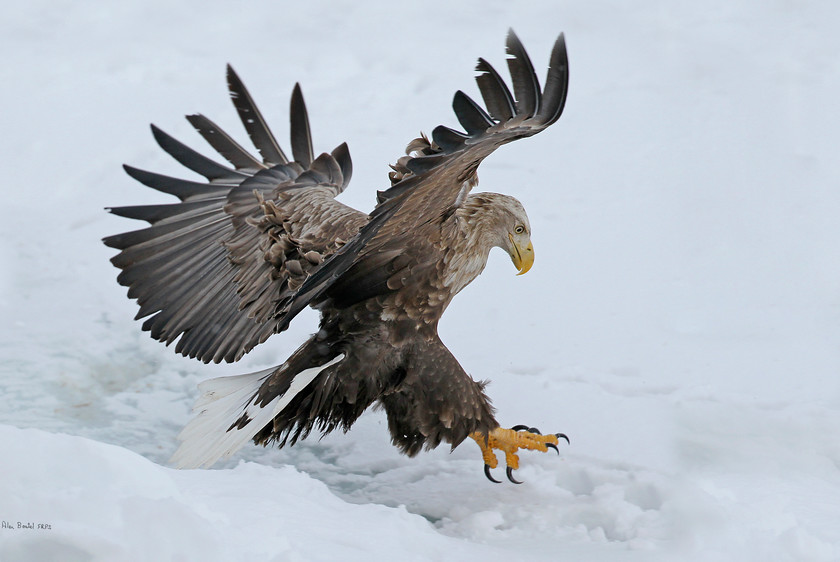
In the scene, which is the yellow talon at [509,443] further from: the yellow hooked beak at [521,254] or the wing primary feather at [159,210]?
the wing primary feather at [159,210]

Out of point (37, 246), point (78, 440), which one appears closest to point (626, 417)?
point (78, 440)

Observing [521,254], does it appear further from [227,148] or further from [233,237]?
[227,148]

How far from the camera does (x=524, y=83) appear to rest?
2.49m

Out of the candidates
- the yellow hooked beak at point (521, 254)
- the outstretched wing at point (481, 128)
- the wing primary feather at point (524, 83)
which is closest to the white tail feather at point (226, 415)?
the outstretched wing at point (481, 128)

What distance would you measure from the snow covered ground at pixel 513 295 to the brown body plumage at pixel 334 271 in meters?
0.26

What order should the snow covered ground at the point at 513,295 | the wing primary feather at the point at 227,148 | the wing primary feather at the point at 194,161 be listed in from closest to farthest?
the snow covered ground at the point at 513,295 < the wing primary feather at the point at 194,161 < the wing primary feather at the point at 227,148

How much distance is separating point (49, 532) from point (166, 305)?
5.96 feet

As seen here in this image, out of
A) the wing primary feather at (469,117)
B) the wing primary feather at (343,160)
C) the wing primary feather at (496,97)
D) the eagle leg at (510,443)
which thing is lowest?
the eagle leg at (510,443)

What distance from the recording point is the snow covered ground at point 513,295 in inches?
105

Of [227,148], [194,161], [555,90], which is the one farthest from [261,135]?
[555,90]

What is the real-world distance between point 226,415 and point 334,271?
79 centimetres

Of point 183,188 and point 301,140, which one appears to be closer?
point 183,188

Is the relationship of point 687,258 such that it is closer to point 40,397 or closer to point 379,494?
point 379,494

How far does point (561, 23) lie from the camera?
24.4 feet
